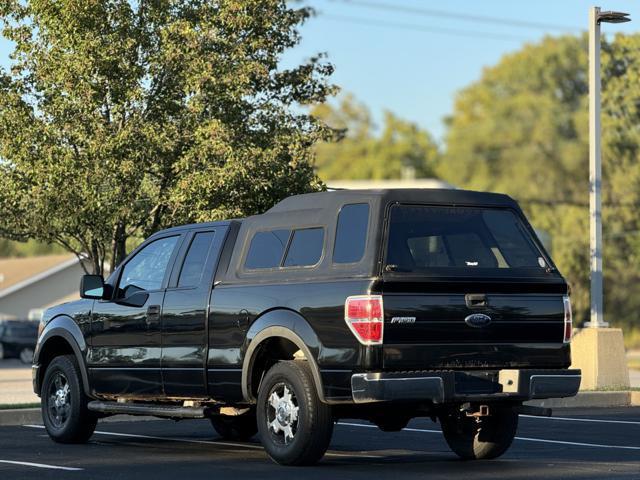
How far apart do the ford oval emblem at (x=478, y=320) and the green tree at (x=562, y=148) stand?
35486 mm

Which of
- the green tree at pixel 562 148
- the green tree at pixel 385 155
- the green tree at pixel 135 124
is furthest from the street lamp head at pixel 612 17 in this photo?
the green tree at pixel 385 155

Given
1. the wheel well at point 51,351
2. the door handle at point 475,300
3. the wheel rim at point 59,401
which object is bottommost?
the wheel rim at point 59,401

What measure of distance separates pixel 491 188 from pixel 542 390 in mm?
90774

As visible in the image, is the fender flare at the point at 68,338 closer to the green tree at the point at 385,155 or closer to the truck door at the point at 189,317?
the truck door at the point at 189,317

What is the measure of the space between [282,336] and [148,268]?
2.55m

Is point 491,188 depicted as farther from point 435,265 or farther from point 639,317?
point 435,265

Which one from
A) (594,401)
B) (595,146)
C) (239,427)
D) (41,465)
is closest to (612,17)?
(595,146)

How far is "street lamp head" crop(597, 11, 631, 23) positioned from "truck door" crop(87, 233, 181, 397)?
10569 mm

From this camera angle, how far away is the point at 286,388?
11781mm

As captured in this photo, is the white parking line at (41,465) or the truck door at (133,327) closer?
the white parking line at (41,465)

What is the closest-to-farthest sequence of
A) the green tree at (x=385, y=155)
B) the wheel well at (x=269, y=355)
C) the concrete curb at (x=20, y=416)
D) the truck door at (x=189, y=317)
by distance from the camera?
the wheel well at (x=269, y=355)
the truck door at (x=189, y=317)
the concrete curb at (x=20, y=416)
the green tree at (x=385, y=155)

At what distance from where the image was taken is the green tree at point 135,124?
20203 mm

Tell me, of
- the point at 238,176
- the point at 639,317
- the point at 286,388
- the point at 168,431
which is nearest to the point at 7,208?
the point at 238,176

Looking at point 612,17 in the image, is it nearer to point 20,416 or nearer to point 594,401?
point 594,401
